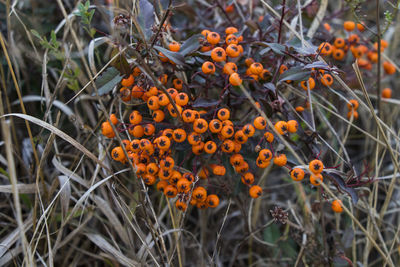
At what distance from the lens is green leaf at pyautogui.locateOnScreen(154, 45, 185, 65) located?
4.44 ft

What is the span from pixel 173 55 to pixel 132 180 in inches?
31.2

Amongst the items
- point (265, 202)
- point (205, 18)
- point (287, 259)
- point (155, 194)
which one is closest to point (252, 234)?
point (287, 259)

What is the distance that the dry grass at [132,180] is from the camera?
60.8 inches

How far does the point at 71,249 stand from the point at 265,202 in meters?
1.14

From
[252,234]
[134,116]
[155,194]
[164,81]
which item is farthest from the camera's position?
[155,194]

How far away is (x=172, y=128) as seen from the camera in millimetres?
1446

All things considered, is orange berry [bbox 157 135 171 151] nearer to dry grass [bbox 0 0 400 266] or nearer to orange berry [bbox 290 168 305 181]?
dry grass [bbox 0 0 400 266]

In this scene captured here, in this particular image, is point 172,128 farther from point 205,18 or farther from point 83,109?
point 205,18

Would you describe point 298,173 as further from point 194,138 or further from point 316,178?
point 194,138

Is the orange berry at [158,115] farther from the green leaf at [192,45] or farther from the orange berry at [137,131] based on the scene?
the green leaf at [192,45]

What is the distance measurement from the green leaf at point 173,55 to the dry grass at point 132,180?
0.05 m

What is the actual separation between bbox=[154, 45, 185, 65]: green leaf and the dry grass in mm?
55

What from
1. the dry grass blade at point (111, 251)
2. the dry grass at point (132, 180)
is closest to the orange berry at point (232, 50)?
the dry grass at point (132, 180)

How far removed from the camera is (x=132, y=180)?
6.15 ft
